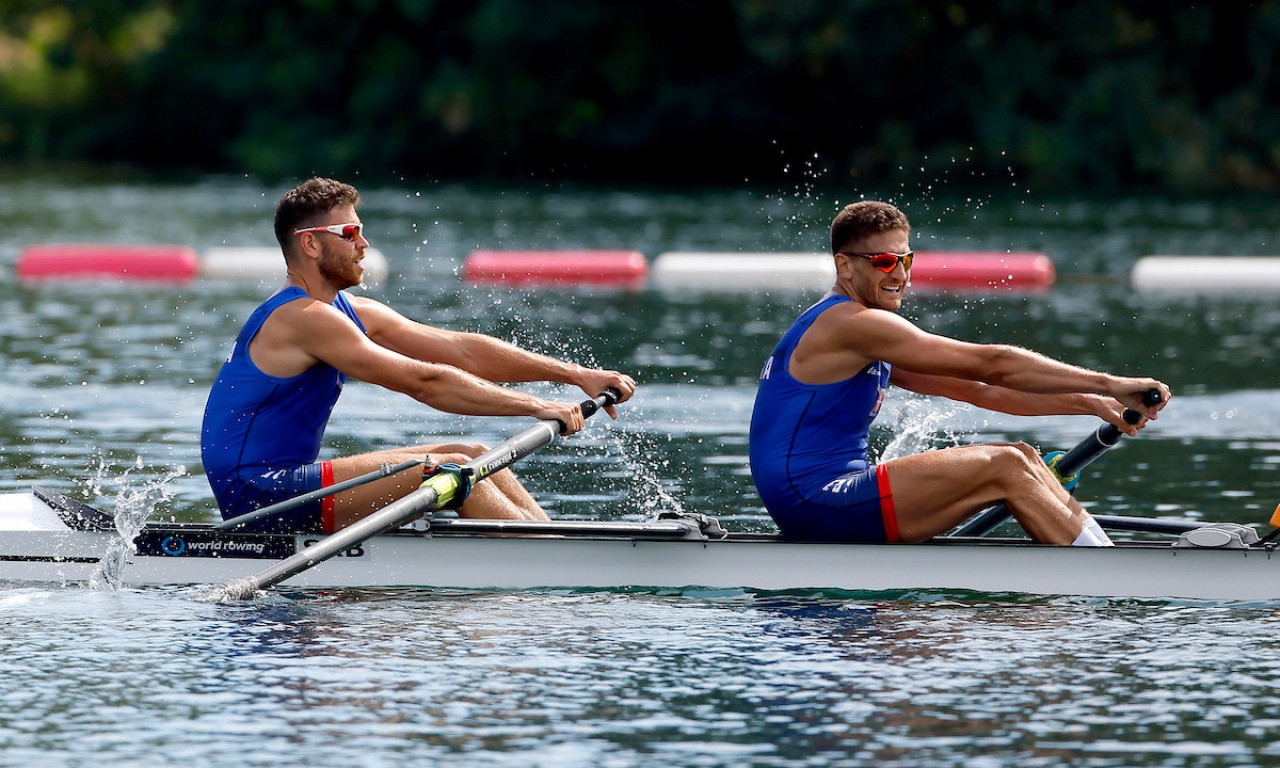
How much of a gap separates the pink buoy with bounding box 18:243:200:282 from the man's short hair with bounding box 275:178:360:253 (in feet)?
54.2

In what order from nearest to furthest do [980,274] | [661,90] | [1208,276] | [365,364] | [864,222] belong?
[864,222]
[365,364]
[980,274]
[1208,276]
[661,90]

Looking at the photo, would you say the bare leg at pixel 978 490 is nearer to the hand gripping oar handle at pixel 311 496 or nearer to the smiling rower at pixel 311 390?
the smiling rower at pixel 311 390

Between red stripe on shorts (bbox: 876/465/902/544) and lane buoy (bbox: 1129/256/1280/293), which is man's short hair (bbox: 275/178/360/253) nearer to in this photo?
red stripe on shorts (bbox: 876/465/902/544)

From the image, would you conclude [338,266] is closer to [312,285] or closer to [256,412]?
[312,285]

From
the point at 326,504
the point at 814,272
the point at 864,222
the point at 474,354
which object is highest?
the point at 814,272

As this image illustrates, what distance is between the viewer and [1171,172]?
135 feet

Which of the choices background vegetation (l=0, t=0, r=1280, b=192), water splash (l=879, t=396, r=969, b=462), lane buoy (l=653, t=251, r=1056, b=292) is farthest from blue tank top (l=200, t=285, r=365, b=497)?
background vegetation (l=0, t=0, r=1280, b=192)

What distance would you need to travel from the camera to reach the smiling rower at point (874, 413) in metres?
7.93

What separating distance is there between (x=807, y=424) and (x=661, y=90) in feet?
137

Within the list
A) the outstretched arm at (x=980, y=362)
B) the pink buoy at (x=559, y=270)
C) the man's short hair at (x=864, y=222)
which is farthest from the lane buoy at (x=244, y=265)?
the outstretched arm at (x=980, y=362)

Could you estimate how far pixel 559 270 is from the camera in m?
23.9

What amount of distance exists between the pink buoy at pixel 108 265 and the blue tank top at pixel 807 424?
17247mm

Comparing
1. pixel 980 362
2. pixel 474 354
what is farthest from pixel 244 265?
pixel 980 362

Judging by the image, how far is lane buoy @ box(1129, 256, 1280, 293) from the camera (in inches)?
901
